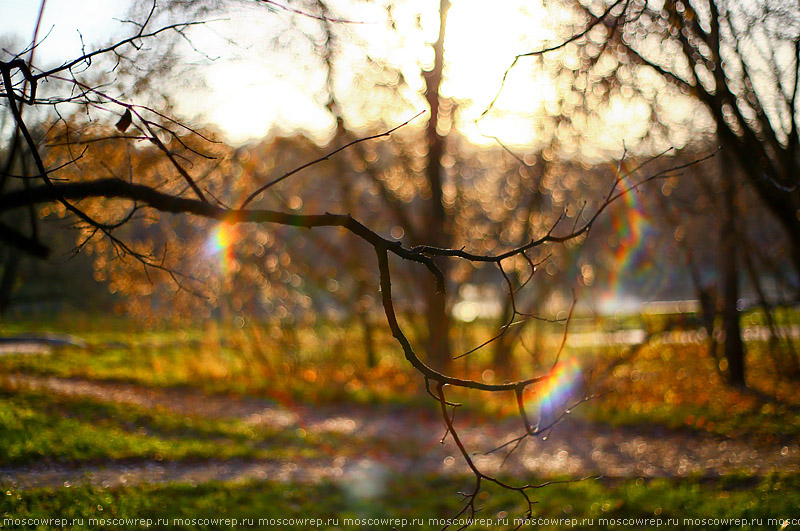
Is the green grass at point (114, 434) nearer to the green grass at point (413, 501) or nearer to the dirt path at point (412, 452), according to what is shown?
the dirt path at point (412, 452)

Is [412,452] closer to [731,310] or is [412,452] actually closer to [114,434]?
[114,434]

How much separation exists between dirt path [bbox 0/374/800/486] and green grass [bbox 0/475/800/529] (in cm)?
44

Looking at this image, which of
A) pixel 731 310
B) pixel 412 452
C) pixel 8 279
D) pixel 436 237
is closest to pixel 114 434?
pixel 412 452

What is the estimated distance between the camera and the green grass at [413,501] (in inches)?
207

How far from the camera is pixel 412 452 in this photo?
9.56 m

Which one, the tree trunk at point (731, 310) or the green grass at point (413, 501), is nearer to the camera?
the green grass at point (413, 501)

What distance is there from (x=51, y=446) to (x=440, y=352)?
26.2 feet

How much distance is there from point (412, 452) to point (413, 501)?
7.52ft

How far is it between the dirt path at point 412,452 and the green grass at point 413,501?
0.44 meters

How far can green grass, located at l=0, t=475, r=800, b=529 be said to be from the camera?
5258mm

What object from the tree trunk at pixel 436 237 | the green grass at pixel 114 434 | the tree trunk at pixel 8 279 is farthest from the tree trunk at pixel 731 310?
the tree trunk at pixel 8 279

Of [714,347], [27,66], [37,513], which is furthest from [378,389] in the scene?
[27,66]

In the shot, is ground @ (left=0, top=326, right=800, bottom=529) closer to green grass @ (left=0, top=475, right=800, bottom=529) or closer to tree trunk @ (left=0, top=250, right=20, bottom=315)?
green grass @ (left=0, top=475, right=800, bottom=529)

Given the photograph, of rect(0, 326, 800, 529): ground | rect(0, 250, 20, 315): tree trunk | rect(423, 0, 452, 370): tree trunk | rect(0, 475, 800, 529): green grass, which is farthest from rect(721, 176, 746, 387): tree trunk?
rect(0, 250, 20, 315): tree trunk
